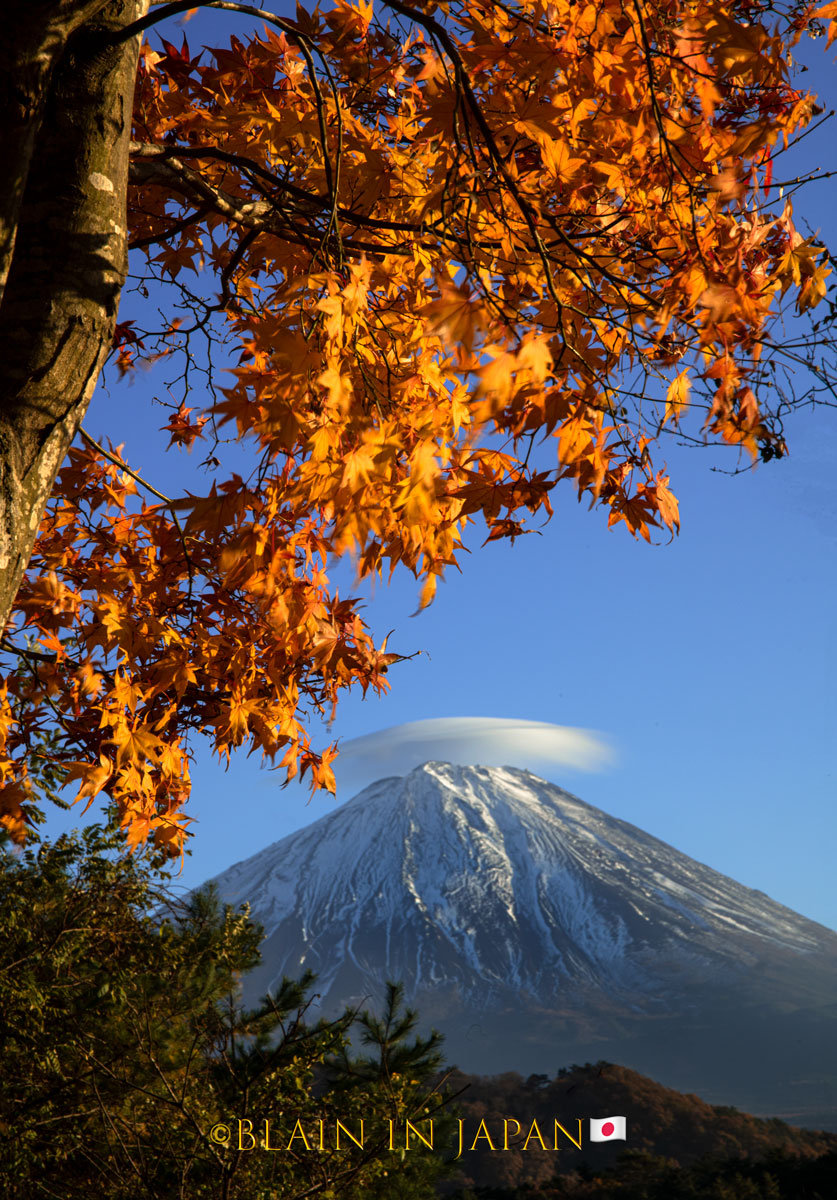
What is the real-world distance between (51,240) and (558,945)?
103 m

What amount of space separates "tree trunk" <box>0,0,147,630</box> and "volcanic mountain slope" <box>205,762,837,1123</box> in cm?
8146

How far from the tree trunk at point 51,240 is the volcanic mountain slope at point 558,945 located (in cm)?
8146

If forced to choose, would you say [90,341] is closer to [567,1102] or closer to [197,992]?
[197,992]

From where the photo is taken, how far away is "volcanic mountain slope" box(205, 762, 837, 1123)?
82.1 meters

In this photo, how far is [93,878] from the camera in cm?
716

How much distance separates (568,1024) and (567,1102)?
63678mm

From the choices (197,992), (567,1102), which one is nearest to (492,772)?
(567,1102)

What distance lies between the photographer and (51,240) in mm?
2037

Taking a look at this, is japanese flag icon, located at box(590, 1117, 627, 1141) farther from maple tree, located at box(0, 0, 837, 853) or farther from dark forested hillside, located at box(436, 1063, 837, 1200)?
maple tree, located at box(0, 0, 837, 853)

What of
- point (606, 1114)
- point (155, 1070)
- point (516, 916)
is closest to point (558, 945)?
point (516, 916)

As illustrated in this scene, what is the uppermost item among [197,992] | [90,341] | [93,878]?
[90,341]

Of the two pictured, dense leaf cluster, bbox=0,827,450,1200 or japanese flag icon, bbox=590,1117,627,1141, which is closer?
dense leaf cluster, bbox=0,827,450,1200

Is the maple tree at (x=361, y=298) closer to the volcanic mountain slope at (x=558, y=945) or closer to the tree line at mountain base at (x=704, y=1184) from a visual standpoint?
the tree line at mountain base at (x=704, y=1184)

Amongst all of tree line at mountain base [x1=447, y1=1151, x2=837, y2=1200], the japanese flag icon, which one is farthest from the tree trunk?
tree line at mountain base [x1=447, y1=1151, x2=837, y2=1200]
